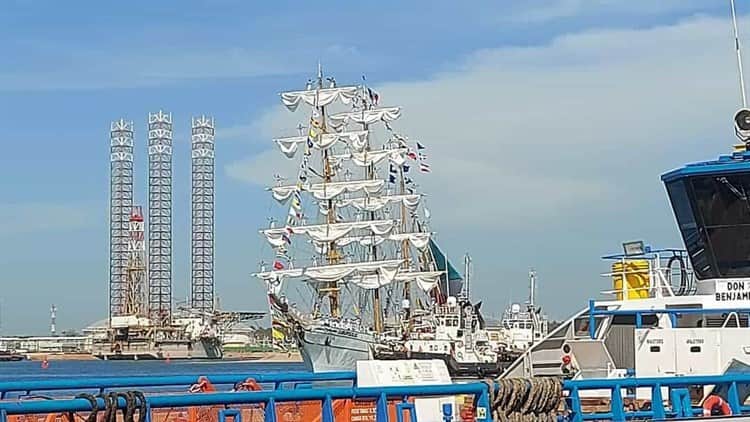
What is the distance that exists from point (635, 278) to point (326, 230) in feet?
282

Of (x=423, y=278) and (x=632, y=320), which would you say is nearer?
(x=632, y=320)

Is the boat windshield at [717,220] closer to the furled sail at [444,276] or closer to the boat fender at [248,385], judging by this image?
the boat fender at [248,385]

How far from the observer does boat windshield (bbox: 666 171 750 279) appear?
63.7ft

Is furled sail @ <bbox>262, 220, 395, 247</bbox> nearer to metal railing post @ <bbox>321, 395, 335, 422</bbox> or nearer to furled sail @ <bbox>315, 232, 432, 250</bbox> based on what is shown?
furled sail @ <bbox>315, 232, 432, 250</bbox>

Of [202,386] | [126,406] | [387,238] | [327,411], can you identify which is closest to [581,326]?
[202,386]

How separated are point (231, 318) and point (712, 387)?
164 meters

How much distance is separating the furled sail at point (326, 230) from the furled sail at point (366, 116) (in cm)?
979

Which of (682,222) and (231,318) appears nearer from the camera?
(682,222)

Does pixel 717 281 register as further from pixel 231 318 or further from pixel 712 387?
pixel 231 318

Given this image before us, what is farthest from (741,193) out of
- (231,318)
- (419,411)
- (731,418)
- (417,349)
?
(231,318)

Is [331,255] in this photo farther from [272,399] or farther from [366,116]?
[272,399]

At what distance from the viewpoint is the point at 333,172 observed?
11156cm

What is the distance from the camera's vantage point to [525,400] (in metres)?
13.8

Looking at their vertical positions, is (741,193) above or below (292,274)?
below
